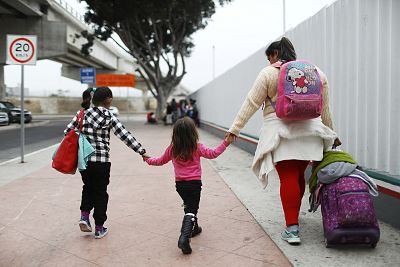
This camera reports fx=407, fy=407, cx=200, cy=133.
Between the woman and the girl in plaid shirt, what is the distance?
3.74 ft

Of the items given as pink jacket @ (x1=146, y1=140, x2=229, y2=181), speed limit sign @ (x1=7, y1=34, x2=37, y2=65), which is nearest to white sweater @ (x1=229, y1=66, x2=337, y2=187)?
pink jacket @ (x1=146, y1=140, x2=229, y2=181)

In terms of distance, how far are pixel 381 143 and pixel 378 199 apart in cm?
60

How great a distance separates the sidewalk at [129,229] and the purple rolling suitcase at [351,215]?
1.60ft

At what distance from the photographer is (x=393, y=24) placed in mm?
4023

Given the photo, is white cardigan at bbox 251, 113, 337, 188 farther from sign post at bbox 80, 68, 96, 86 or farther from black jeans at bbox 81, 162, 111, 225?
sign post at bbox 80, 68, 96, 86

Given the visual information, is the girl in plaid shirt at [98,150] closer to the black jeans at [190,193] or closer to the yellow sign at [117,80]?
the black jeans at [190,193]

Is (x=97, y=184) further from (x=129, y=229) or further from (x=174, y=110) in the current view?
(x=174, y=110)

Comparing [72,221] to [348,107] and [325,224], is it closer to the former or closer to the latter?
[325,224]

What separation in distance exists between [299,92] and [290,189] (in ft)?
2.86

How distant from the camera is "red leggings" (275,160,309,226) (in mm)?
3555

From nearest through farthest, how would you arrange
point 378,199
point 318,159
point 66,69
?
point 318,159, point 378,199, point 66,69

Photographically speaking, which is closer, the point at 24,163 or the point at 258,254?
the point at 258,254

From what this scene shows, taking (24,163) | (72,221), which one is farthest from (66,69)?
(72,221)

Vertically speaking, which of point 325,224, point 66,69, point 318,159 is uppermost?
point 66,69
